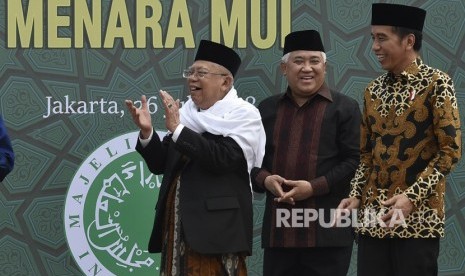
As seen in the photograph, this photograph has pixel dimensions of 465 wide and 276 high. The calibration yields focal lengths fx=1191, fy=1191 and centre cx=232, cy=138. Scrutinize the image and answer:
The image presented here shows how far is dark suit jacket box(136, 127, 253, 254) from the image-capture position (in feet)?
16.1

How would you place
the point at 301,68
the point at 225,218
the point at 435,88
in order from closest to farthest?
the point at 435,88, the point at 225,218, the point at 301,68

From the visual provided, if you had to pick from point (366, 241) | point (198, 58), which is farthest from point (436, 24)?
point (366, 241)

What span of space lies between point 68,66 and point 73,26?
21 cm

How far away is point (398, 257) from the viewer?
447 cm

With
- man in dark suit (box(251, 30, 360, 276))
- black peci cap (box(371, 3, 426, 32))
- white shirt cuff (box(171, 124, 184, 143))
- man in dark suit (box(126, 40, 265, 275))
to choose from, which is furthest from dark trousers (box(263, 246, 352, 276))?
black peci cap (box(371, 3, 426, 32))

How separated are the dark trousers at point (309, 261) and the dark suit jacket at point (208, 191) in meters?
0.38

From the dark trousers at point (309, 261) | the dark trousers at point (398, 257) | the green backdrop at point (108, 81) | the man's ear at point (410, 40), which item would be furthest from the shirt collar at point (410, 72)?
the green backdrop at point (108, 81)

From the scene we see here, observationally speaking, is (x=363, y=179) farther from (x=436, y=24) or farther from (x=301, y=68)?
(x=436, y=24)

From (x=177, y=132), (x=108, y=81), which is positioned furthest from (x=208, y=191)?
(x=108, y=81)

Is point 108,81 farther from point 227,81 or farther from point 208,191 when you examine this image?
point 208,191

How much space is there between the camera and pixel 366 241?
457cm

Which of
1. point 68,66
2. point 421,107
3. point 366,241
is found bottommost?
point 366,241

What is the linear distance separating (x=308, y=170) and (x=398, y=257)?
100cm

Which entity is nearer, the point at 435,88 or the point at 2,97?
the point at 435,88
